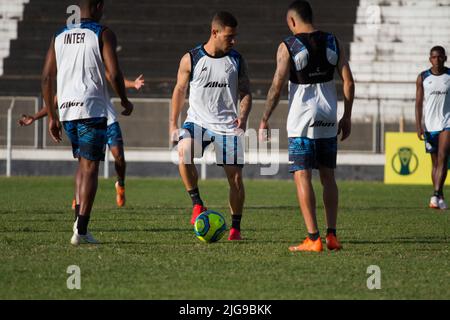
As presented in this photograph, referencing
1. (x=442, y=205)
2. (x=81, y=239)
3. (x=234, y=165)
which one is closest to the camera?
(x=81, y=239)

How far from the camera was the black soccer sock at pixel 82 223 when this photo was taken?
9.65 m

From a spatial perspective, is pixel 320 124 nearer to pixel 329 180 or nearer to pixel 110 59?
pixel 329 180

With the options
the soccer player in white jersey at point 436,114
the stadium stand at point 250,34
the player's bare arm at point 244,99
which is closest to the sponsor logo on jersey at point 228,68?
the player's bare arm at point 244,99

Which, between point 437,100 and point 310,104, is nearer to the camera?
point 310,104

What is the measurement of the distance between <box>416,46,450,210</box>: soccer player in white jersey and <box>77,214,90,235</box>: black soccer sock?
25.7 ft

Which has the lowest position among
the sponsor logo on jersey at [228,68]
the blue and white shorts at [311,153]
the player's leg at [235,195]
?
the player's leg at [235,195]

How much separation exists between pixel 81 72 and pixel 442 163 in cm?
813

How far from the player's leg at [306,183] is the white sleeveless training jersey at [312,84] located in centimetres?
11

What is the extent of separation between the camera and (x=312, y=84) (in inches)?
376

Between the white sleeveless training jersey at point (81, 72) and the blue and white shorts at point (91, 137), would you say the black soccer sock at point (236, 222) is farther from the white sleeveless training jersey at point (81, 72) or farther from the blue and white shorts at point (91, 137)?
the white sleeveless training jersey at point (81, 72)

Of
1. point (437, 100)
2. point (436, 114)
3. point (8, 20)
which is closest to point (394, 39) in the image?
point (8, 20)

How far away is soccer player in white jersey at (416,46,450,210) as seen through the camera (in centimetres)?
1622

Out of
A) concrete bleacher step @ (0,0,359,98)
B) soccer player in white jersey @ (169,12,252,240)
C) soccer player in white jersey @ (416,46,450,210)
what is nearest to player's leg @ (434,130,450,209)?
soccer player in white jersey @ (416,46,450,210)
